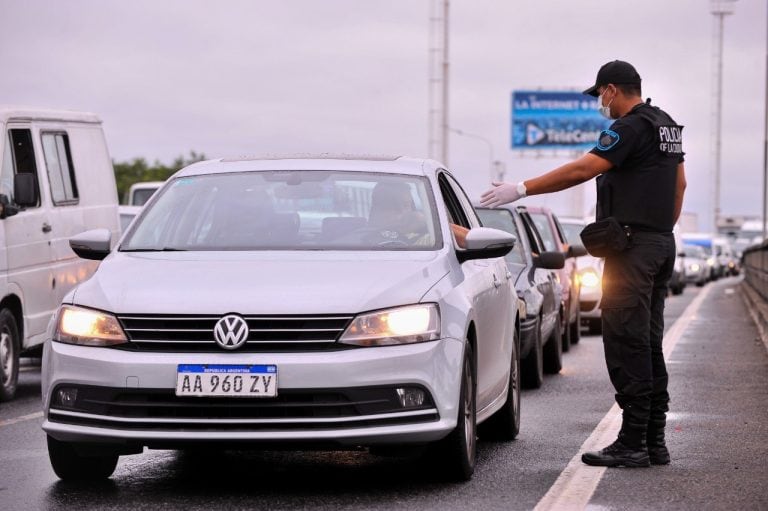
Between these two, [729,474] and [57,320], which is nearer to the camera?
[57,320]

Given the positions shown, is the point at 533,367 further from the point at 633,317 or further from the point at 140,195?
the point at 140,195

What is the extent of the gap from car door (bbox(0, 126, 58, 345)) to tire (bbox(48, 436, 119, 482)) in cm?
494

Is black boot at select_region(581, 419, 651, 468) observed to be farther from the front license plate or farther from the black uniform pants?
the front license plate

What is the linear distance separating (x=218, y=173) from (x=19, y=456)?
1974 millimetres

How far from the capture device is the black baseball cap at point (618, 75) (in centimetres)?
877

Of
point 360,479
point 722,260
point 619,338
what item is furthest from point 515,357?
point 722,260

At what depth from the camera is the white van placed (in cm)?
1282

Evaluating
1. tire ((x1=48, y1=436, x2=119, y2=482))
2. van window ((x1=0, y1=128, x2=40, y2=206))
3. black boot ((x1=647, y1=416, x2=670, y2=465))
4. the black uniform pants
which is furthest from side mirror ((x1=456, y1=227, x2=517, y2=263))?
van window ((x1=0, y1=128, x2=40, y2=206))

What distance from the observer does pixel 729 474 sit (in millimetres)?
8422

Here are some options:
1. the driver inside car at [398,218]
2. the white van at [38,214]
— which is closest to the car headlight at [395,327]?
the driver inside car at [398,218]

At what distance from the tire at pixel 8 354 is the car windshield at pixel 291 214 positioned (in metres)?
4.39

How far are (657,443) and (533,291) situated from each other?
5191 mm

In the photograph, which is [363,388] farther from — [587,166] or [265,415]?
[587,166]

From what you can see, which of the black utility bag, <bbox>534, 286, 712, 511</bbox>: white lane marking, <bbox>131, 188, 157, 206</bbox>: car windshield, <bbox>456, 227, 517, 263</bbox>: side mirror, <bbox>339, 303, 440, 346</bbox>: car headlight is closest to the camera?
<bbox>339, 303, 440, 346</bbox>: car headlight
